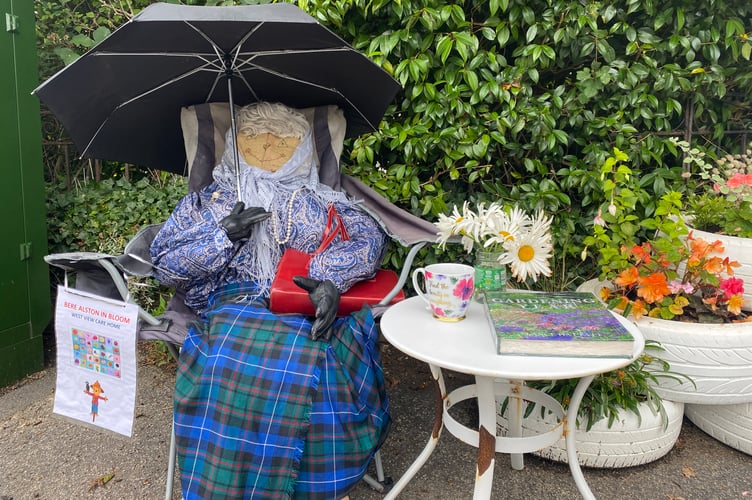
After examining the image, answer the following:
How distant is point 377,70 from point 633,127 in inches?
49.1

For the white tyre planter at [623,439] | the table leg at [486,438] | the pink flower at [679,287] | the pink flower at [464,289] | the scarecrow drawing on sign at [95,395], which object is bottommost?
the white tyre planter at [623,439]

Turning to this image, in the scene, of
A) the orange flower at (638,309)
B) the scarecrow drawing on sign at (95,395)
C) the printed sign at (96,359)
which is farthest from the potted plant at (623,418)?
the scarecrow drawing on sign at (95,395)

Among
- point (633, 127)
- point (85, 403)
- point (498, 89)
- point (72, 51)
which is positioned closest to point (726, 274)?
point (633, 127)

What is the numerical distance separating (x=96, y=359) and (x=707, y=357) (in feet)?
6.85

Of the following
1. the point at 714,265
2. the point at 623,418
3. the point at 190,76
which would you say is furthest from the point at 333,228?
the point at 714,265

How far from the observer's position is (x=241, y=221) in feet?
6.19

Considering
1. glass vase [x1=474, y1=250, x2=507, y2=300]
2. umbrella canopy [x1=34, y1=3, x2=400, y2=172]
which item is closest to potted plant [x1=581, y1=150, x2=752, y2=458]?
glass vase [x1=474, y1=250, x2=507, y2=300]

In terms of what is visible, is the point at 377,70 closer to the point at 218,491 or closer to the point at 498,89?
the point at 498,89

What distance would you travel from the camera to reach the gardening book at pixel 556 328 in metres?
1.30

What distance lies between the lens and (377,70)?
203 cm

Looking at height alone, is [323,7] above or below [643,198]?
above

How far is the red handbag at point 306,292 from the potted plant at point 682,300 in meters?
0.83

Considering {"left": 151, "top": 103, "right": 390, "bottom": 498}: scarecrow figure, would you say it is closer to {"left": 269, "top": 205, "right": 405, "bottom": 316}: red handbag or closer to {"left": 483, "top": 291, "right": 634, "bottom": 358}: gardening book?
{"left": 269, "top": 205, "right": 405, "bottom": 316}: red handbag

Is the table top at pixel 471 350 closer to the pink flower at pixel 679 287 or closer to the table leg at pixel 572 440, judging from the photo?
the table leg at pixel 572 440
